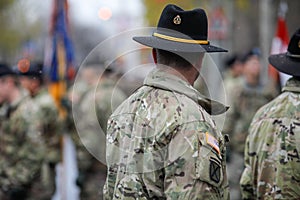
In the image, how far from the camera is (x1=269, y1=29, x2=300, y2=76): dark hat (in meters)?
5.30

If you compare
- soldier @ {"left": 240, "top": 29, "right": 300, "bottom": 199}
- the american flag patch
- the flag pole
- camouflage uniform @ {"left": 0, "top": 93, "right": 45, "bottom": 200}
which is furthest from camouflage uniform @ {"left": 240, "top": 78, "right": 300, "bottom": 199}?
the flag pole

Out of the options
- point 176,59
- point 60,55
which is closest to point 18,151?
point 60,55

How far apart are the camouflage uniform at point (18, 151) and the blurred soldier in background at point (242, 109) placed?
8.78 ft

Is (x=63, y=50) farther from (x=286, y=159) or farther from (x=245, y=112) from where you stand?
(x=286, y=159)

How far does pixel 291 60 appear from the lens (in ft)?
17.7

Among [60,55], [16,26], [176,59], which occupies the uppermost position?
[176,59]

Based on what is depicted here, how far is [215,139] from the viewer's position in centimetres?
388

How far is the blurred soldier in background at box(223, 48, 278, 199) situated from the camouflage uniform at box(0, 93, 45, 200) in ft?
8.78

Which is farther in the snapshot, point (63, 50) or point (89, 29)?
point (89, 29)

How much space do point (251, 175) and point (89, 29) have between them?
86256mm

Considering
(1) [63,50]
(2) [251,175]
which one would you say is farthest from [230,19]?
(2) [251,175]

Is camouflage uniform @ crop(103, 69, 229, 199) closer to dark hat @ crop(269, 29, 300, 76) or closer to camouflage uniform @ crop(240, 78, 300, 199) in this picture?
camouflage uniform @ crop(240, 78, 300, 199)

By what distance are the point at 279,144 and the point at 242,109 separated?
4.36 metres

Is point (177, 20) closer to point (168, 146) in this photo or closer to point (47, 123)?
point (168, 146)
